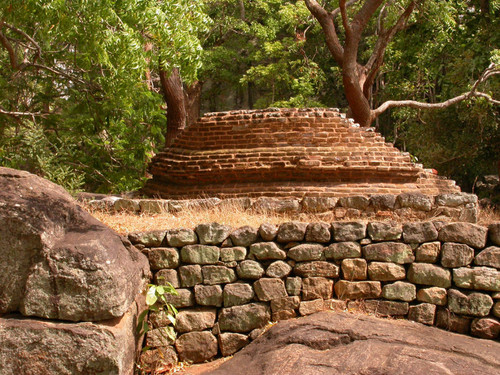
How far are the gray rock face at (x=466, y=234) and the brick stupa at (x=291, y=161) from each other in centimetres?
216

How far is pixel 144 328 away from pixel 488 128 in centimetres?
1148

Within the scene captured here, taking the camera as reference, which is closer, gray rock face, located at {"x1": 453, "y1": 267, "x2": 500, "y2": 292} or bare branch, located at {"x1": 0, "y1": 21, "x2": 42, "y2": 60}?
gray rock face, located at {"x1": 453, "y1": 267, "x2": 500, "y2": 292}

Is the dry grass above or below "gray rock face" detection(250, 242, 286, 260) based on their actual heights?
above

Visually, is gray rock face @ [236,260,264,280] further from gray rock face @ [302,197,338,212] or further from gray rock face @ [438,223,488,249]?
gray rock face @ [438,223,488,249]

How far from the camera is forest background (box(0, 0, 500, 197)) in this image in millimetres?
7387

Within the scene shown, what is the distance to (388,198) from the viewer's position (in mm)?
7316

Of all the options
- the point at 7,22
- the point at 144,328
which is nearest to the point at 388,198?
the point at 144,328

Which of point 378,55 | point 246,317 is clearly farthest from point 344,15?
point 246,317

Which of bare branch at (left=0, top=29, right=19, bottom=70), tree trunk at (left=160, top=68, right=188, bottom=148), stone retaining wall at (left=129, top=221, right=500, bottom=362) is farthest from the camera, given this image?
tree trunk at (left=160, top=68, right=188, bottom=148)

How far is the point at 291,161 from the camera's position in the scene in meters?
8.12

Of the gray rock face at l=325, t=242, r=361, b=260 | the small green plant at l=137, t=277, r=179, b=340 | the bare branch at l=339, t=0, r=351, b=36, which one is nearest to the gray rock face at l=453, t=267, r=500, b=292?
the gray rock face at l=325, t=242, r=361, b=260

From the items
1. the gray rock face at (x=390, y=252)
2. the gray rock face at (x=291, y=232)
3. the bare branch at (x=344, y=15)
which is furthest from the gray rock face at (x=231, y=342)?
the bare branch at (x=344, y=15)

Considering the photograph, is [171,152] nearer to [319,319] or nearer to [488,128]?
[319,319]

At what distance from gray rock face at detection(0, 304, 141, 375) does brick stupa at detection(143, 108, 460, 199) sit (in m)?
3.75
